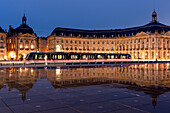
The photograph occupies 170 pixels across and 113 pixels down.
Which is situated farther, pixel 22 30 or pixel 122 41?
pixel 122 41

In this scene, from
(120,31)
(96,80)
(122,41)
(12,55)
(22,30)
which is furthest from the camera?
(120,31)

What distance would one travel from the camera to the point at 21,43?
10300 cm

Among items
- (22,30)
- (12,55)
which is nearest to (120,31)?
(22,30)

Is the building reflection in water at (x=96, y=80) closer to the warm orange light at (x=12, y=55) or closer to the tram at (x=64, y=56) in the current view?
the tram at (x=64, y=56)

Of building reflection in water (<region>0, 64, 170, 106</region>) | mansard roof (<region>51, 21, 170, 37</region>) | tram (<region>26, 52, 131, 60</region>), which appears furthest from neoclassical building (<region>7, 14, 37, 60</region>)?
building reflection in water (<region>0, 64, 170, 106</region>)

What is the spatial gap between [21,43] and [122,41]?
202ft

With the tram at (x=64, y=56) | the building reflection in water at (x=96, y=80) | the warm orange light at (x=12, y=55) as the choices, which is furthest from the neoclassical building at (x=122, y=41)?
the building reflection in water at (x=96, y=80)

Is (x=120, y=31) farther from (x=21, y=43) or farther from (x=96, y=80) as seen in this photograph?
(x=96, y=80)

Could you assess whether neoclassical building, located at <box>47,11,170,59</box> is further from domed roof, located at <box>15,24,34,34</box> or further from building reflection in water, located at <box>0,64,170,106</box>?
building reflection in water, located at <box>0,64,170,106</box>

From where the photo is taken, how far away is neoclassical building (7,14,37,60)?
102 m

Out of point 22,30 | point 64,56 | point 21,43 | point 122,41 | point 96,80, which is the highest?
point 22,30

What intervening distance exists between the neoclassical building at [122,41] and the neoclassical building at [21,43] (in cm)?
1430

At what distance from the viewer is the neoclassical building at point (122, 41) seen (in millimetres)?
113188

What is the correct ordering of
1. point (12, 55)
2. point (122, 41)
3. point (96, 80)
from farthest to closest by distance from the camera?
point (122, 41) → point (12, 55) → point (96, 80)
